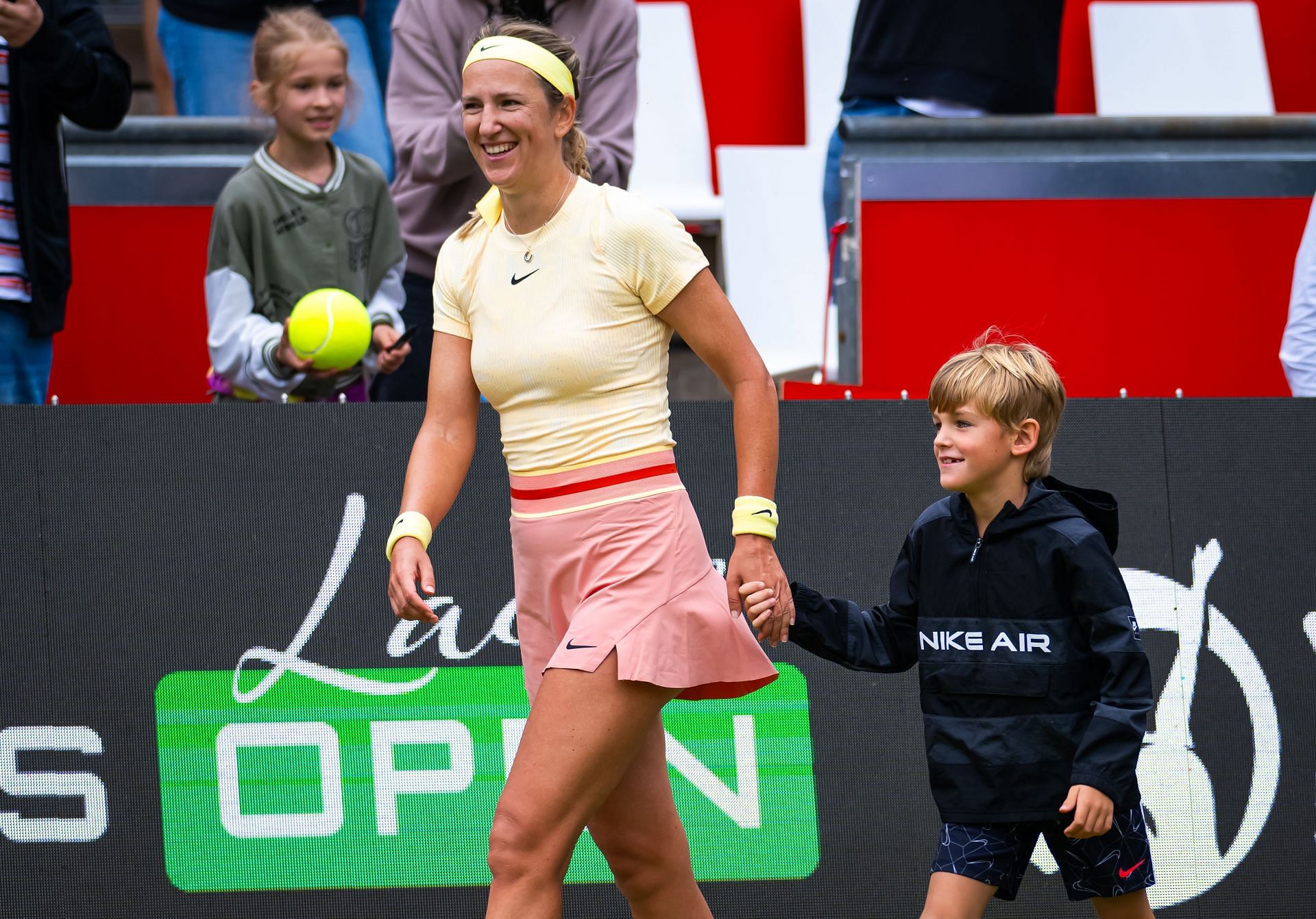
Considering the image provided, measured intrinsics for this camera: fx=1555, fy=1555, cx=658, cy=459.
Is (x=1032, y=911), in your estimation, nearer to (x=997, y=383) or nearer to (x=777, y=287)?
(x=997, y=383)

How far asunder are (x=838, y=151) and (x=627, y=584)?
102 inches

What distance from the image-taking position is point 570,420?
115 inches

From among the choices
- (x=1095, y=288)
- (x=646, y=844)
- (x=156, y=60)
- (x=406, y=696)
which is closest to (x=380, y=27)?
(x=156, y=60)

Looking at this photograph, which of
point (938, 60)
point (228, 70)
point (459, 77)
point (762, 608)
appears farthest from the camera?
point (228, 70)

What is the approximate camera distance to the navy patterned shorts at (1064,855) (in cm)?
295

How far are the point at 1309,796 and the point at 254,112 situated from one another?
3709 millimetres

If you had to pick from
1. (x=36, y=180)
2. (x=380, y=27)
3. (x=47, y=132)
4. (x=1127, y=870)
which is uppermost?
(x=380, y=27)

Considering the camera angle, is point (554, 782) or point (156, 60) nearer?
point (554, 782)

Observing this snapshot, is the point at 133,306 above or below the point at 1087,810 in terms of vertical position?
above

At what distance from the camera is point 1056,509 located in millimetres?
3020

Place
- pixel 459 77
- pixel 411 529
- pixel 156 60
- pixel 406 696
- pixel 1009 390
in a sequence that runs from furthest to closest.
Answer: pixel 156 60
pixel 459 77
pixel 406 696
pixel 1009 390
pixel 411 529

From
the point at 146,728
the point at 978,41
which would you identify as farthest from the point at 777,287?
the point at 146,728

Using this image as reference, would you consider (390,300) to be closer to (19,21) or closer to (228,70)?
(19,21)

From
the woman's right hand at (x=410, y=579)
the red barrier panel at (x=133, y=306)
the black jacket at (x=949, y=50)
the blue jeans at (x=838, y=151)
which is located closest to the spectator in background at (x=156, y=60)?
the red barrier panel at (x=133, y=306)
